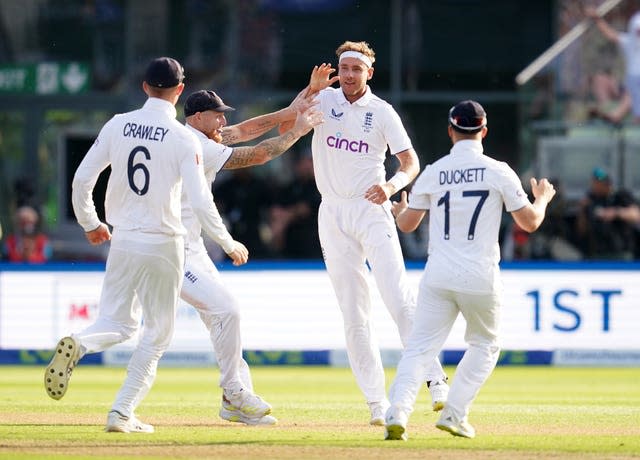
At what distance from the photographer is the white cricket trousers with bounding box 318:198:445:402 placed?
404 inches

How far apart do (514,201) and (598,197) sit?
10.8m

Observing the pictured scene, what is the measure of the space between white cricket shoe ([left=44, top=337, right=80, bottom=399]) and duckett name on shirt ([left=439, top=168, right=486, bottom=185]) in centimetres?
251

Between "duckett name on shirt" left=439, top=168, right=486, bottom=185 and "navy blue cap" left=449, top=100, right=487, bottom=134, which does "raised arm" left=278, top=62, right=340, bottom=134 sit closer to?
"navy blue cap" left=449, top=100, right=487, bottom=134

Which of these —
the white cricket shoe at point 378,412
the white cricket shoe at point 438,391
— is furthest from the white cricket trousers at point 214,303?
the white cricket shoe at point 438,391

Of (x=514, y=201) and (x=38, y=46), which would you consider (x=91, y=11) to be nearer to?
(x=38, y=46)

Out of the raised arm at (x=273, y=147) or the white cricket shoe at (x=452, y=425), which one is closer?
the white cricket shoe at (x=452, y=425)

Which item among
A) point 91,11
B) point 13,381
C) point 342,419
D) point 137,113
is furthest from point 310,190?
point 137,113

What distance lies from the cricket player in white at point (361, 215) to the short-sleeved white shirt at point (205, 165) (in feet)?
2.56

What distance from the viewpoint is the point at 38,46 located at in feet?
80.1

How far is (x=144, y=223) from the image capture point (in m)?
9.34

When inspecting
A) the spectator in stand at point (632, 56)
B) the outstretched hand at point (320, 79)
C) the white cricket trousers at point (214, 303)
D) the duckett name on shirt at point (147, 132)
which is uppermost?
the spectator in stand at point (632, 56)

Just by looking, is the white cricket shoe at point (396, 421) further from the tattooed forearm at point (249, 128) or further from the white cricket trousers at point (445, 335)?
the tattooed forearm at point (249, 128)

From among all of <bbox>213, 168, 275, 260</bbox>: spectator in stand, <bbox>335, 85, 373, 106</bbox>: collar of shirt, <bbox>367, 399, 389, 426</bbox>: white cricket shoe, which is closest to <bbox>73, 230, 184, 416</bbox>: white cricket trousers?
<bbox>367, 399, 389, 426</bbox>: white cricket shoe

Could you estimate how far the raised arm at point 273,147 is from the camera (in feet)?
33.6
